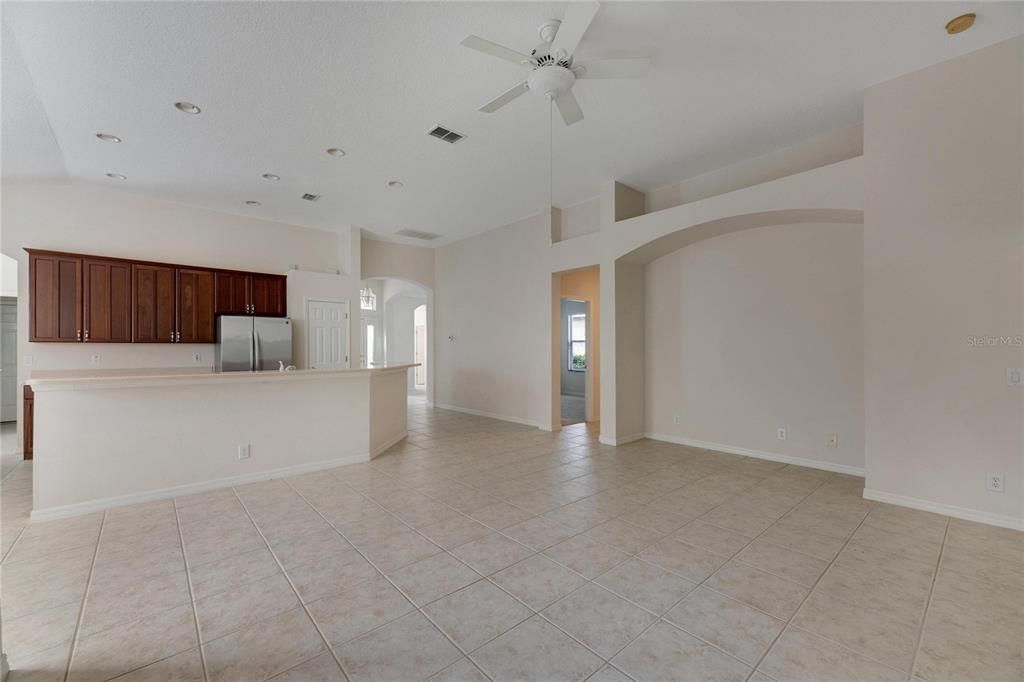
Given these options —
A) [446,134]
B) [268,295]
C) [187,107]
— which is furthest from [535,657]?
[268,295]

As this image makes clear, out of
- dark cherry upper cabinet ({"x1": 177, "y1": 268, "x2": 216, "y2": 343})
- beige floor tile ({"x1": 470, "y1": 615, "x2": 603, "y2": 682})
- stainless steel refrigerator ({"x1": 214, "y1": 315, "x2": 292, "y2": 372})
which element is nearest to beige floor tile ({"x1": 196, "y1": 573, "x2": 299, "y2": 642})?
beige floor tile ({"x1": 470, "y1": 615, "x2": 603, "y2": 682})

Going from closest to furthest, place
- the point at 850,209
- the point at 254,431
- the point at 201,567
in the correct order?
the point at 201,567 < the point at 850,209 < the point at 254,431

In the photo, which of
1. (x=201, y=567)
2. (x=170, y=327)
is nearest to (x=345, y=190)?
(x=170, y=327)

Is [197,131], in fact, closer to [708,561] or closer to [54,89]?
[54,89]

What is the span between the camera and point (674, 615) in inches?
78.8

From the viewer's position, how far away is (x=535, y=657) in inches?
68.4

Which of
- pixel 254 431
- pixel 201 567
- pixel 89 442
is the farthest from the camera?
pixel 254 431

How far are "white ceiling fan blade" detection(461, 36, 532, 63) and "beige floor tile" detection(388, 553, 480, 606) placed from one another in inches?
116

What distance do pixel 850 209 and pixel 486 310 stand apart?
5.30 m

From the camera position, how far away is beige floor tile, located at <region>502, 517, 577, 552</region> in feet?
8.96

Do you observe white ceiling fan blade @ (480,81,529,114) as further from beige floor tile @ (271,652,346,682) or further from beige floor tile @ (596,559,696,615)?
beige floor tile @ (271,652,346,682)

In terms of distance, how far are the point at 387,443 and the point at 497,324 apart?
297 cm

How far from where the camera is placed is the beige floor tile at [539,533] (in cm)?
273

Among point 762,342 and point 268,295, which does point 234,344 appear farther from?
point 762,342
